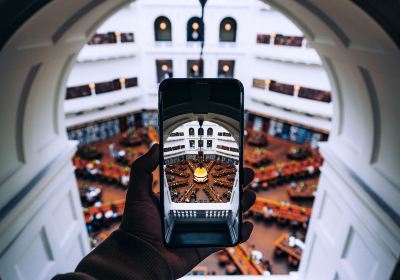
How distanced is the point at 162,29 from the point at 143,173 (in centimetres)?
1340

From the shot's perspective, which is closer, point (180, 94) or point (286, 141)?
point (180, 94)

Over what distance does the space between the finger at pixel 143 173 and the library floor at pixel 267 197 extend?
5.13 m

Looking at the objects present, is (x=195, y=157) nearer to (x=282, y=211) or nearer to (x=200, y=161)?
(x=200, y=161)

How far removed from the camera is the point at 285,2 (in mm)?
2547

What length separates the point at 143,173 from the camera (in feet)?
7.40

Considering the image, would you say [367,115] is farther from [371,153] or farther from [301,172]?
[301,172]

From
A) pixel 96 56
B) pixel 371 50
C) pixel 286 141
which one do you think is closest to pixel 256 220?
pixel 286 141

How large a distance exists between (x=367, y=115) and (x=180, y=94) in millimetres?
1801

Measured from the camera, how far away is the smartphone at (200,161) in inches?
73.1

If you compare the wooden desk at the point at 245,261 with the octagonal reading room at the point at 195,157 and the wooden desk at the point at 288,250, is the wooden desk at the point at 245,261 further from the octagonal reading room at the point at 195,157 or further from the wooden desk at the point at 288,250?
the octagonal reading room at the point at 195,157

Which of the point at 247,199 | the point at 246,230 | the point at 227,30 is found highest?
the point at 227,30

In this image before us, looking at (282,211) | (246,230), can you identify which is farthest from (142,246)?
(282,211)

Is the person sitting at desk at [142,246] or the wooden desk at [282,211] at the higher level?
the person sitting at desk at [142,246]

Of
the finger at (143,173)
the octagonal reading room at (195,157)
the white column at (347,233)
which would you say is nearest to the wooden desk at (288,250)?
the octagonal reading room at (195,157)
